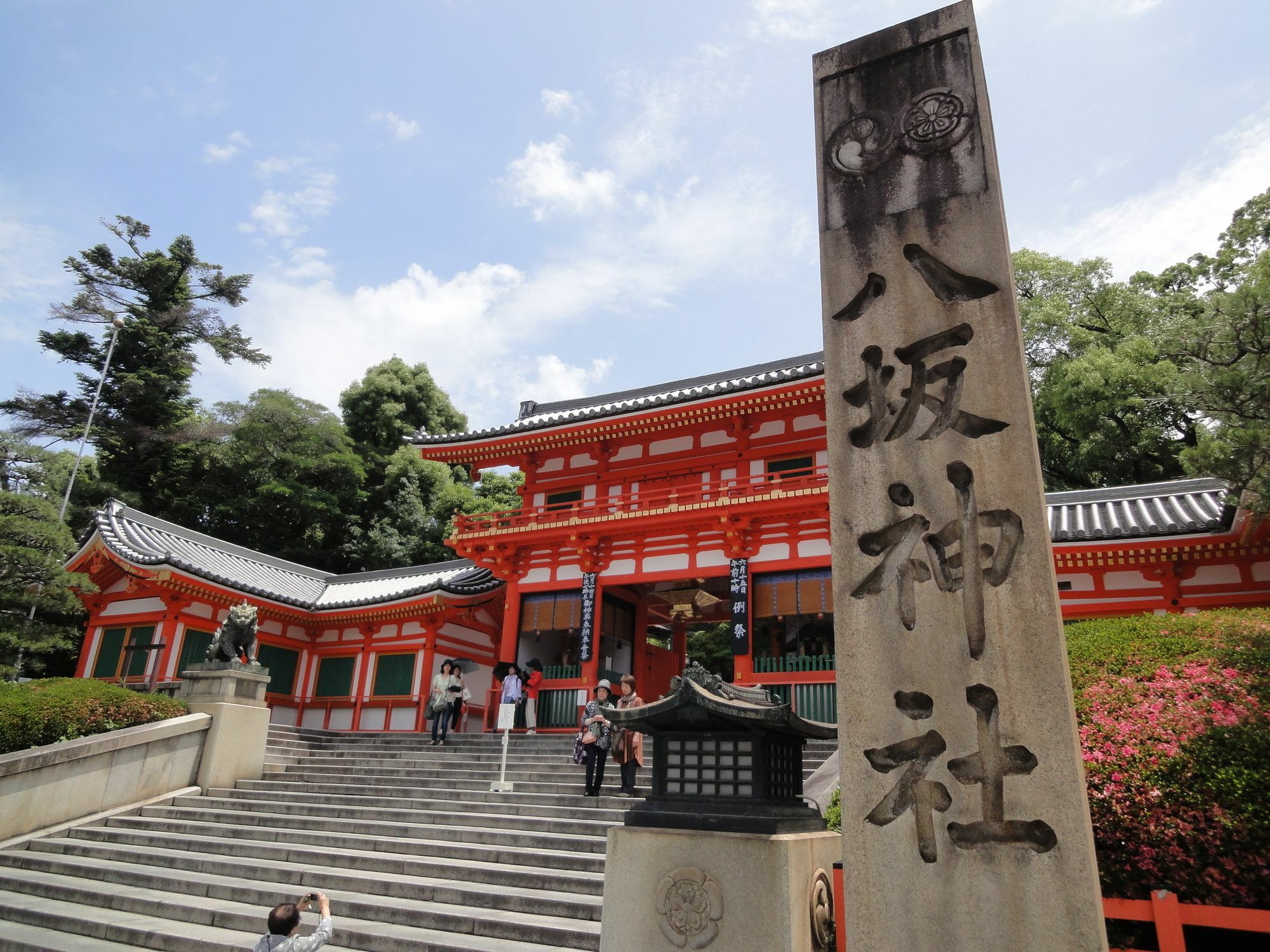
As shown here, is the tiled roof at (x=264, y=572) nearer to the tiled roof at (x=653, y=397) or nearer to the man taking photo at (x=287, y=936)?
the tiled roof at (x=653, y=397)

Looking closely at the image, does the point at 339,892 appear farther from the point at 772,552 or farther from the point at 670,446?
the point at 670,446

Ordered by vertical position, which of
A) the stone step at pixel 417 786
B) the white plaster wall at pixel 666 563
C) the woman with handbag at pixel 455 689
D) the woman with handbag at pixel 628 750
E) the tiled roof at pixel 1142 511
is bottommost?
the stone step at pixel 417 786

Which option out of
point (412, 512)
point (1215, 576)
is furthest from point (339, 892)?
point (412, 512)

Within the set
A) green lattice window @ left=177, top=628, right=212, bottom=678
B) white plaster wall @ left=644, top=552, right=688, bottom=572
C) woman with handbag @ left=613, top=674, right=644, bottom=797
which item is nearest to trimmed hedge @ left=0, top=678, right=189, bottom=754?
woman with handbag @ left=613, top=674, right=644, bottom=797

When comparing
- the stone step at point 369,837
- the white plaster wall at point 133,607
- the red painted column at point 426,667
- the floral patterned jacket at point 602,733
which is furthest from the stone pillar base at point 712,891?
the white plaster wall at point 133,607

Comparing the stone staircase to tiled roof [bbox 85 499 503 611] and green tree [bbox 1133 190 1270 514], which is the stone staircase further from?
tiled roof [bbox 85 499 503 611]

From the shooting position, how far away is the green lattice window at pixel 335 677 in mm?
19141

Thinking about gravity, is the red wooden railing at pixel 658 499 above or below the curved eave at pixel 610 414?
below

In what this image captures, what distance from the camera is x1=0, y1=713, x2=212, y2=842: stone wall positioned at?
8.90 m

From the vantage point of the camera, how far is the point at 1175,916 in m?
3.87

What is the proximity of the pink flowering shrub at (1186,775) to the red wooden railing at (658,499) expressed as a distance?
800 cm

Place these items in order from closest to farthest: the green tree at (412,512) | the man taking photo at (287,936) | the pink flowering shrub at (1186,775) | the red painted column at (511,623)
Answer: the man taking photo at (287,936), the pink flowering shrub at (1186,775), the red painted column at (511,623), the green tree at (412,512)

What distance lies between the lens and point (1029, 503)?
3.32m

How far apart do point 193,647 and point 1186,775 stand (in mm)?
18541
